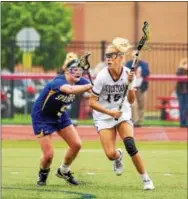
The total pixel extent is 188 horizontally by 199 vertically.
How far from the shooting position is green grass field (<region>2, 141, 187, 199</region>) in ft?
39.1

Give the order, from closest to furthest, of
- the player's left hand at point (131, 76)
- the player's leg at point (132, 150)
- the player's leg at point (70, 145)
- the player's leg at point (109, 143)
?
the player's left hand at point (131, 76)
the player's leg at point (132, 150)
the player's leg at point (109, 143)
the player's leg at point (70, 145)

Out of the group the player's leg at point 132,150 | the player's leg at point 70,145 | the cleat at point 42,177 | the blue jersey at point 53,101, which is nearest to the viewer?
the player's leg at point 132,150

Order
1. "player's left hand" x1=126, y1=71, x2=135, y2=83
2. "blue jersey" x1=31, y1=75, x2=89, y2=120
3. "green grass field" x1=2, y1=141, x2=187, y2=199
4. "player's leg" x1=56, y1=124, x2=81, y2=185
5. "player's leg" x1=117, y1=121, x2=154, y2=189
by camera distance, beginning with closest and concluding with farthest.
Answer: "green grass field" x1=2, y1=141, x2=187, y2=199 → "player's left hand" x1=126, y1=71, x2=135, y2=83 → "player's leg" x1=117, y1=121, x2=154, y2=189 → "blue jersey" x1=31, y1=75, x2=89, y2=120 → "player's leg" x1=56, y1=124, x2=81, y2=185

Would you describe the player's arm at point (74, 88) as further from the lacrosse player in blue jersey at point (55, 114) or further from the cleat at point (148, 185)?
the cleat at point (148, 185)

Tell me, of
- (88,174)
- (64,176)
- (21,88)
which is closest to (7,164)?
(88,174)

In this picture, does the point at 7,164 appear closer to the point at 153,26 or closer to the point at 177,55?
the point at 177,55

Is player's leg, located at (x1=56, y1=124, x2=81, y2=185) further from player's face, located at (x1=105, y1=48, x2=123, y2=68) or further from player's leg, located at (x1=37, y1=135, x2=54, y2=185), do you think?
player's face, located at (x1=105, y1=48, x2=123, y2=68)

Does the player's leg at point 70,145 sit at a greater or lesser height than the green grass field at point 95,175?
greater

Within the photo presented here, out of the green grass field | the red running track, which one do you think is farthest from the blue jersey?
the red running track

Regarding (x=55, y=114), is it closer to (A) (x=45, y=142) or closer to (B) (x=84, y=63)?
(A) (x=45, y=142)

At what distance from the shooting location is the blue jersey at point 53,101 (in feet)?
42.3

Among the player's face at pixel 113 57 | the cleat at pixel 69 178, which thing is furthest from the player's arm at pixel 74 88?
the cleat at pixel 69 178

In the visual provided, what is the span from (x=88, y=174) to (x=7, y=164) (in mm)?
1969

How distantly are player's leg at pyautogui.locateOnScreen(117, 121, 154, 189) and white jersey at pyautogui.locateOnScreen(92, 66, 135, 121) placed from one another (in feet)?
0.54
